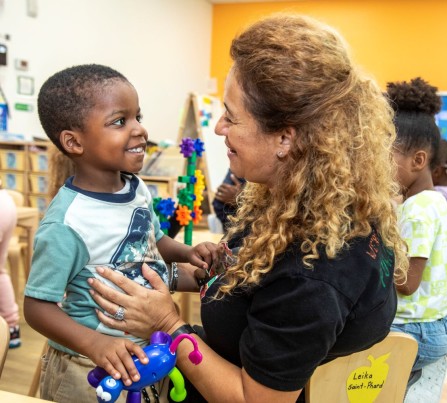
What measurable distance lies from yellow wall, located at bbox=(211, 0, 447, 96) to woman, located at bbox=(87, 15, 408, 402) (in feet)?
23.0

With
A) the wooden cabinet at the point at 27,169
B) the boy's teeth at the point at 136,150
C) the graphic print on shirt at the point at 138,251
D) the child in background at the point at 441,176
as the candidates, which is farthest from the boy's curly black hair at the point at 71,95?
the wooden cabinet at the point at 27,169

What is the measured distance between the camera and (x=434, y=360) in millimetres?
1563

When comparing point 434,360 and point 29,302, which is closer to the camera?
point 29,302

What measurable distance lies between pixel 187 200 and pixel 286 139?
1.07m

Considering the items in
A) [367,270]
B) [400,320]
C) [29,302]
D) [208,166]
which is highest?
[367,270]

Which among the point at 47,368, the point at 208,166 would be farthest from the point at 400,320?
A: the point at 208,166

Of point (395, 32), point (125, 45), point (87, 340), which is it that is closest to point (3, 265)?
point (87, 340)

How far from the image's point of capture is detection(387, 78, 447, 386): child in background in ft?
4.95

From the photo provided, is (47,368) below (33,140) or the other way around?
the other way around

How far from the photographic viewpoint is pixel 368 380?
1.13 metres

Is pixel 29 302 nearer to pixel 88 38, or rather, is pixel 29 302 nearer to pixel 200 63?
pixel 88 38

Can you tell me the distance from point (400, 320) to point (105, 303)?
1059 mm

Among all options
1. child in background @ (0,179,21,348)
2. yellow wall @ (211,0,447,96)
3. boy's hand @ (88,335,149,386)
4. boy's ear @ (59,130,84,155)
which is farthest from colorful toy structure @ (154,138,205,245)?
yellow wall @ (211,0,447,96)

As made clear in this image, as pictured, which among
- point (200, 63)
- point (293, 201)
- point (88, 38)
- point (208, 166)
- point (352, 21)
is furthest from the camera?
point (200, 63)
